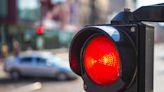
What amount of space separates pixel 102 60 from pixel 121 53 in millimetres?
151

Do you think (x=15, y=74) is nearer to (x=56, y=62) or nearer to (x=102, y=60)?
(x=56, y=62)

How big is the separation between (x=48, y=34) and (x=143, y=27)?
153ft

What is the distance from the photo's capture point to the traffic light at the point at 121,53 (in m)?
1.72

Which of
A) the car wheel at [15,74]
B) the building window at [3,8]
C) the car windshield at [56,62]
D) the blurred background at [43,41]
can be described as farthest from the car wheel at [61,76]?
the building window at [3,8]

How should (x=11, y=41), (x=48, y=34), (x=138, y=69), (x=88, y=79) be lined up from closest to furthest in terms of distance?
(x=138, y=69)
(x=88, y=79)
(x=11, y=41)
(x=48, y=34)

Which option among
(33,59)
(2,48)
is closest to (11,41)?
(2,48)

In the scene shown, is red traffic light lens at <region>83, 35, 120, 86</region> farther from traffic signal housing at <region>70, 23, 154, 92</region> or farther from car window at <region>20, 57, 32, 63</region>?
car window at <region>20, 57, 32, 63</region>

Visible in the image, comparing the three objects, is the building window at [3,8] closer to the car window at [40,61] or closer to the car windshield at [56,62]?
the car window at [40,61]

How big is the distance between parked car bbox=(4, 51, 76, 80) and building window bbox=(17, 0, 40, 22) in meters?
18.5

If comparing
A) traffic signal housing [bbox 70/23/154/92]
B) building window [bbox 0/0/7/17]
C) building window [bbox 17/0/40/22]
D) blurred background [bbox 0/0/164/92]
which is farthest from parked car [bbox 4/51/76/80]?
traffic signal housing [bbox 70/23/154/92]

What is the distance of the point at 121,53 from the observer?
67.4 inches

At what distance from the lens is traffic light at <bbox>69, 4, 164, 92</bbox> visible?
5.63ft

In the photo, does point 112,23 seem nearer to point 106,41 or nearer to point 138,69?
point 106,41

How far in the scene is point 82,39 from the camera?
195 cm
